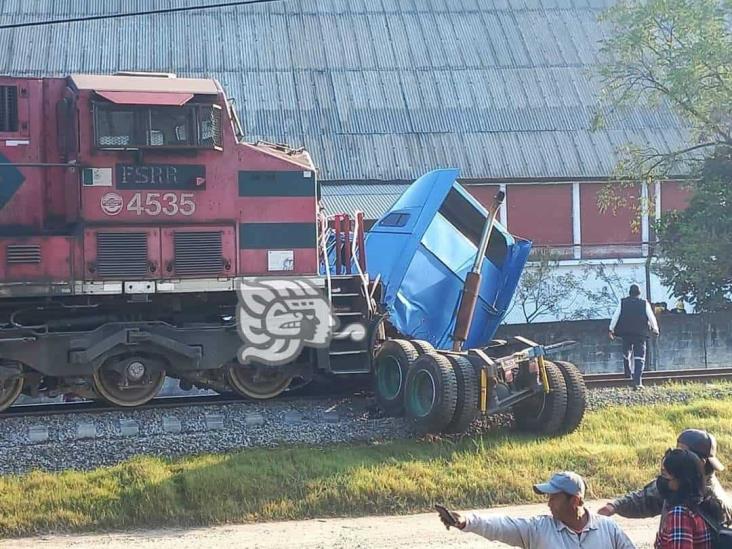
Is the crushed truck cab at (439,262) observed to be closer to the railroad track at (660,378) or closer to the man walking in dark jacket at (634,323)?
the railroad track at (660,378)

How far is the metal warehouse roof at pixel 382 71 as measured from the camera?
97.4 ft

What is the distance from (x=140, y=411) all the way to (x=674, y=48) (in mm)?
14754

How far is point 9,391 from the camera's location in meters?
10.0

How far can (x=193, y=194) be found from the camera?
10266mm

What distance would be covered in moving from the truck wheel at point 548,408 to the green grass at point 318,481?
0.20 meters

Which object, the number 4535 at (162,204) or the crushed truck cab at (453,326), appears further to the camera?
the number 4535 at (162,204)

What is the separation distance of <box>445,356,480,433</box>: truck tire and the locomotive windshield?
382cm

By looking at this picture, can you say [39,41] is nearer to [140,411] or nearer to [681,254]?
[681,254]

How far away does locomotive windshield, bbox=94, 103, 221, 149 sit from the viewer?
9.90 metres

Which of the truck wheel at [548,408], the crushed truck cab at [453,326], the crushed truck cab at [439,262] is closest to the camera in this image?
the crushed truck cab at [453,326]

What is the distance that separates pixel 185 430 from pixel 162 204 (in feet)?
8.42

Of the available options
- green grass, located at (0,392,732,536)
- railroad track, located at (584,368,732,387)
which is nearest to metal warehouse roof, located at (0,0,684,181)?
railroad track, located at (584,368,732,387)

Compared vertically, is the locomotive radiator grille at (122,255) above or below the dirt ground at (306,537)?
above

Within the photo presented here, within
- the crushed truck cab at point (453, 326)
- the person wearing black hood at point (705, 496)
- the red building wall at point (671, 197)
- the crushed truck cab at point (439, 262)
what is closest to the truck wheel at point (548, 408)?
the crushed truck cab at point (453, 326)
